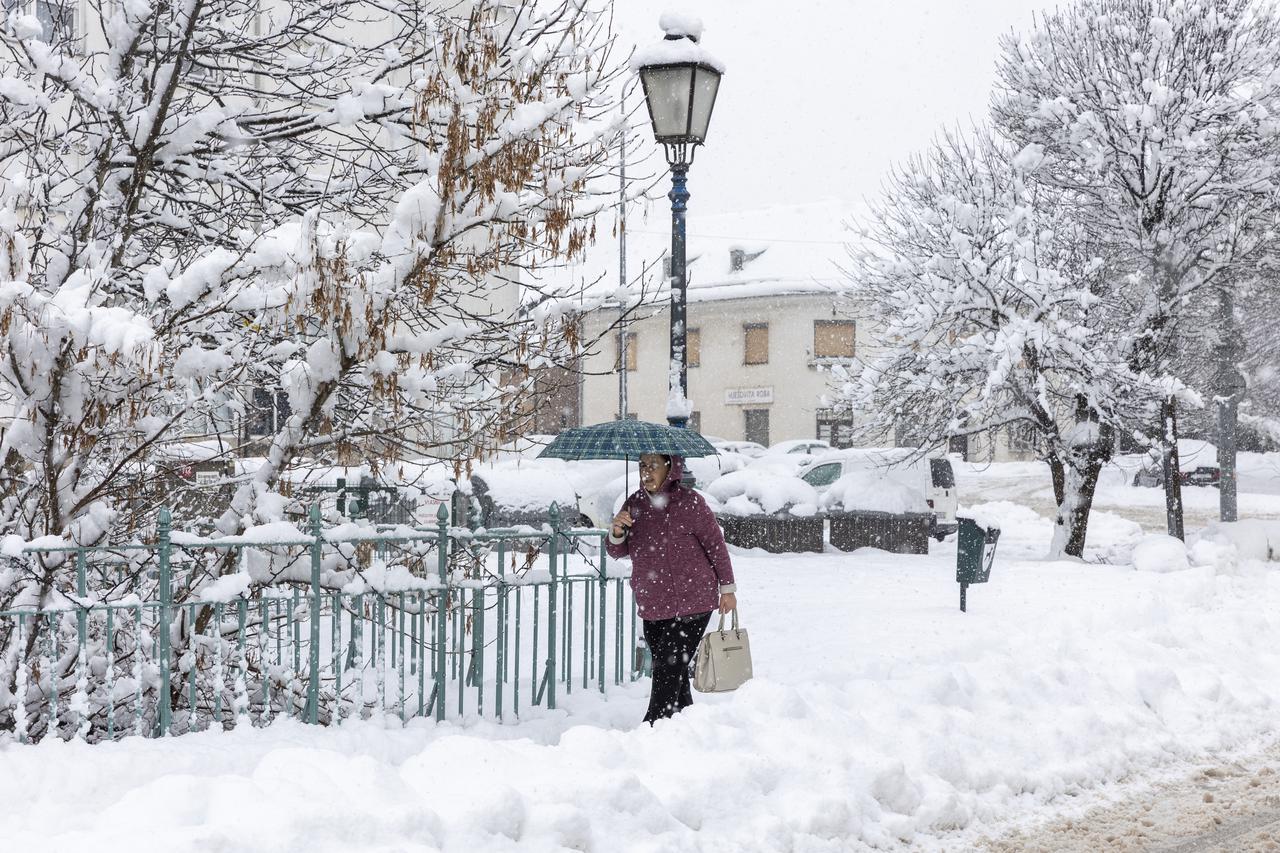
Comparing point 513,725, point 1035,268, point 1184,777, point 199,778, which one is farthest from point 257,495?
point 1035,268

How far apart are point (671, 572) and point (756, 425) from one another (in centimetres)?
4128

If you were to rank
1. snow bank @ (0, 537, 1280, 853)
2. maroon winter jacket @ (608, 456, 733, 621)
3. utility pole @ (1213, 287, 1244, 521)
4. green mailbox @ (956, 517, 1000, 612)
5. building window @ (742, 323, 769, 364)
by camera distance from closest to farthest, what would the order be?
snow bank @ (0, 537, 1280, 853)
maroon winter jacket @ (608, 456, 733, 621)
green mailbox @ (956, 517, 1000, 612)
utility pole @ (1213, 287, 1244, 521)
building window @ (742, 323, 769, 364)

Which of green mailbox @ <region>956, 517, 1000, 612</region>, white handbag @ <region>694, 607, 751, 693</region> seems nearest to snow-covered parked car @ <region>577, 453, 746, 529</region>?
green mailbox @ <region>956, 517, 1000, 612</region>

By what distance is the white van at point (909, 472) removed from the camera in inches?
738

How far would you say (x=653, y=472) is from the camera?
6.77 metres

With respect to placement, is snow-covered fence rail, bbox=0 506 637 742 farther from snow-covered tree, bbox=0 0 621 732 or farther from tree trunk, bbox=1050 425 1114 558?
tree trunk, bbox=1050 425 1114 558

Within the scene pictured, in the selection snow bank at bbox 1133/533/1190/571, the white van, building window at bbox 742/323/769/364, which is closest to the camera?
snow bank at bbox 1133/533/1190/571

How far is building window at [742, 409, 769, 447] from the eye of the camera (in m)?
47.2

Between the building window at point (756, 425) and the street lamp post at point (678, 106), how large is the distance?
39.3 meters

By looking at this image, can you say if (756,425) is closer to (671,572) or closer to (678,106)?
(678,106)

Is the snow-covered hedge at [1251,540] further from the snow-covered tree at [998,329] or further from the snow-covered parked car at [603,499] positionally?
the snow-covered parked car at [603,499]

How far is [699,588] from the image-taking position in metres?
6.59

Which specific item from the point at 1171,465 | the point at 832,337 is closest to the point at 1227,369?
the point at 1171,465

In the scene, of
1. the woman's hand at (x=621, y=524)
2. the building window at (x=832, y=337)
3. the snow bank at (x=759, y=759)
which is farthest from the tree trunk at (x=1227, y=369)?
the building window at (x=832, y=337)
